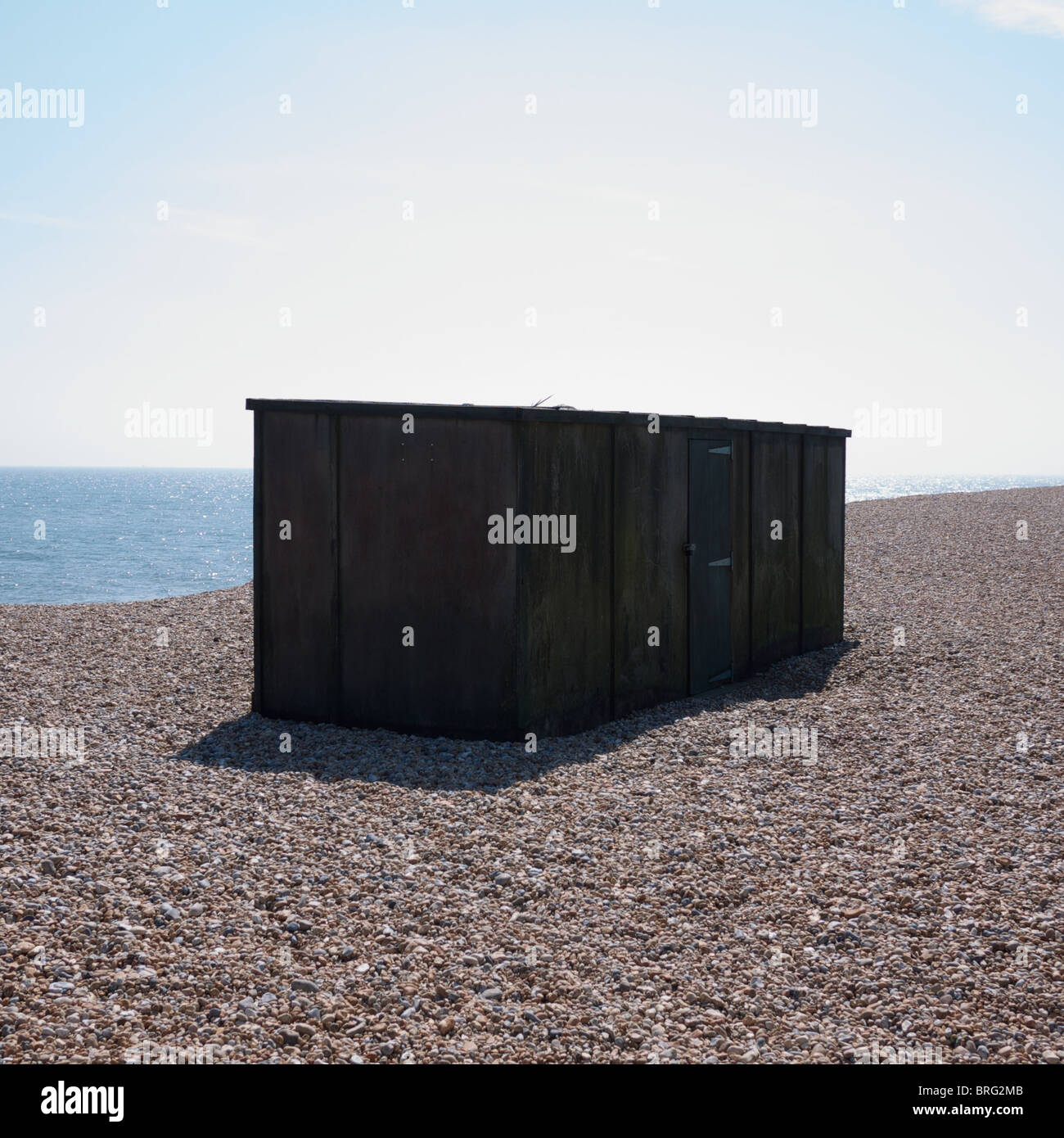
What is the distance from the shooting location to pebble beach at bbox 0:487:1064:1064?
4121 millimetres

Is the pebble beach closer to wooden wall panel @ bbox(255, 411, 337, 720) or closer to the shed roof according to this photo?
wooden wall panel @ bbox(255, 411, 337, 720)

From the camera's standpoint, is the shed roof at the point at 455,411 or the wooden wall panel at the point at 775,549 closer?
the shed roof at the point at 455,411

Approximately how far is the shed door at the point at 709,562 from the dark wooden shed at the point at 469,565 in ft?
0.37

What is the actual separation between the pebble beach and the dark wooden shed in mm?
395

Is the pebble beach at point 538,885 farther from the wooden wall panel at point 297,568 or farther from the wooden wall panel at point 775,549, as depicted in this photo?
the wooden wall panel at point 775,549

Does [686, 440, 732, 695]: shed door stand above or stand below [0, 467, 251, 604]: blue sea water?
above

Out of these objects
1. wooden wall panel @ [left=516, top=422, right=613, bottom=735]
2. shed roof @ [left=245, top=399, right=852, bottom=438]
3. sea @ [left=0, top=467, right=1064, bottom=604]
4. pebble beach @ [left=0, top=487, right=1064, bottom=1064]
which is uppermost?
shed roof @ [left=245, top=399, right=852, bottom=438]

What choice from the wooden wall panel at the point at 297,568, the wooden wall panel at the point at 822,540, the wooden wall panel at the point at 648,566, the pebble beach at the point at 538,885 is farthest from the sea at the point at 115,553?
the pebble beach at the point at 538,885

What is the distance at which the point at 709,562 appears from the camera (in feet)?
34.0

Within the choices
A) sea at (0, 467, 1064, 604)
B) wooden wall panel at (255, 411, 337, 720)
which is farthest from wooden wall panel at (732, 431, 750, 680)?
sea at (0, 467, 1064, 604)

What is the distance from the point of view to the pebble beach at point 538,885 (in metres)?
4.12

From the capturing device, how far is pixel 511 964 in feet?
15.2

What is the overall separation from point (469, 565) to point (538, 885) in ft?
10.3
